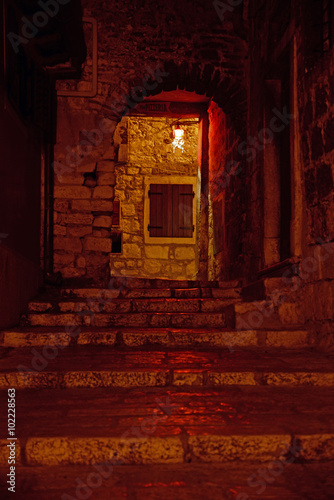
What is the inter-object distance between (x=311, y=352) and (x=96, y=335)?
5.93ft

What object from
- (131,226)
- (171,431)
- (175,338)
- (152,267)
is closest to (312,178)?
(175,338)

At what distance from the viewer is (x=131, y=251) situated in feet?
37.9

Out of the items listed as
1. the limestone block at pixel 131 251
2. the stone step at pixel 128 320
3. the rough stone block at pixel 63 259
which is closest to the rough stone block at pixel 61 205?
the rough stone block at pixel 63 259

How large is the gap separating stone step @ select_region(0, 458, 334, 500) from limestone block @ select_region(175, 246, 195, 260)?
9278mm

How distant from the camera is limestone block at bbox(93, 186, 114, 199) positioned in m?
7.13

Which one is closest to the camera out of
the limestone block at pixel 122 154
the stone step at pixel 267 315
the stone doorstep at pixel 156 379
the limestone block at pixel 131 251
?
the stone doorstep at pixel 156 379

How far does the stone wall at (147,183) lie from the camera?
1146 cm

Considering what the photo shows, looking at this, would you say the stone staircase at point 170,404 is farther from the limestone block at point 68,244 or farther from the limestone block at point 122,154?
the limestone block at point 122,154

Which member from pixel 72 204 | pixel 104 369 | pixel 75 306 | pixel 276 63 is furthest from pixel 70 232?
pixel 104 369

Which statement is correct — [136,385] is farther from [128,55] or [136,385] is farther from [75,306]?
[128,55]

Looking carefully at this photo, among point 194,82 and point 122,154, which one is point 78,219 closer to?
point 194,82

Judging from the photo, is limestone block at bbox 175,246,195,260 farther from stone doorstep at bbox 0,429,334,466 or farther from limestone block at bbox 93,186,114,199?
stone doorstep at bbox 0,429,334,466

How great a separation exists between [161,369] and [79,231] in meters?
4.06

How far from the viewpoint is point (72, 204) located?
706 cm
